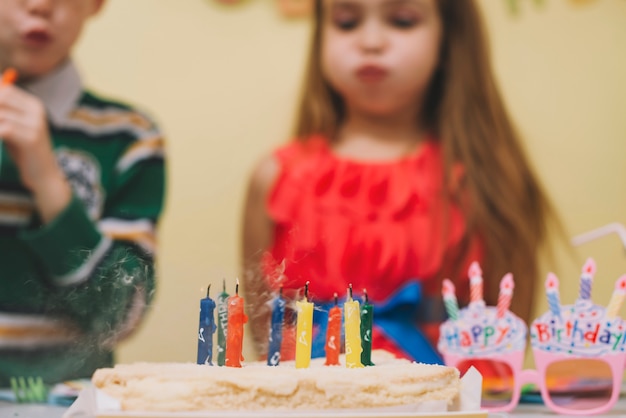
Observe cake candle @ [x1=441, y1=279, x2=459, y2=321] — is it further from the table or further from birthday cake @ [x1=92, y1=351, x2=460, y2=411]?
birthday cake @ [x1=92, y1=351, x2=460, y2=411]

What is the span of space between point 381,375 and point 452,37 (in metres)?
0.87

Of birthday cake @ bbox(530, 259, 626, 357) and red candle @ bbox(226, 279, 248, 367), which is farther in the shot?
birthday cake @ bbox(530, 259, 626, 357)

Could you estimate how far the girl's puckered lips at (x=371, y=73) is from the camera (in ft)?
5.11

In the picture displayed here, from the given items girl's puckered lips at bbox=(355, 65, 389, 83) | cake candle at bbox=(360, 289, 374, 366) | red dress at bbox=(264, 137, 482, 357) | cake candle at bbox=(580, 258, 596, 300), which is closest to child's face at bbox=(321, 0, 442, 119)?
girl's puckered lips at bbox=(355, 65, 389, 83)

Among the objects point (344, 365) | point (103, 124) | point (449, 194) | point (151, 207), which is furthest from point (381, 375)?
point (103, 124)

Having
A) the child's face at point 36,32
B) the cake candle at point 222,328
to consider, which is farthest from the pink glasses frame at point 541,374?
the child's face at point 36,32

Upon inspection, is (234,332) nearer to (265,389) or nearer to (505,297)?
(265,389)

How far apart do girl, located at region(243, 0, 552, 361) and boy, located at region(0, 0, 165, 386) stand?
23 cm

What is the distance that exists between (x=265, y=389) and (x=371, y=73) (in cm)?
84

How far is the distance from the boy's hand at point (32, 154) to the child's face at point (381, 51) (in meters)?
0.57

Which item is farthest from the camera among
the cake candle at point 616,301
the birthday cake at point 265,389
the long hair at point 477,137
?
the long hair at point 477,137

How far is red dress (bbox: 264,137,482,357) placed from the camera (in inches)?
58.9

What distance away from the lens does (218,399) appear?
88cm

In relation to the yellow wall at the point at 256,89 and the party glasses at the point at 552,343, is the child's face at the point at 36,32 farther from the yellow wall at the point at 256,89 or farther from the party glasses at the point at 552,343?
the party glasses at the point at 552,343
